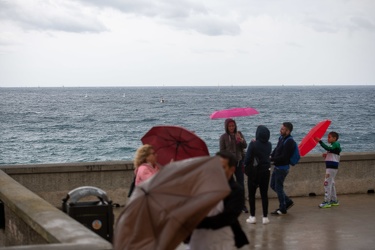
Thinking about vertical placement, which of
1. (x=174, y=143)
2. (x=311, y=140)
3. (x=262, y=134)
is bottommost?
(x=311, y=140)

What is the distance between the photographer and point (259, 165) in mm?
11562

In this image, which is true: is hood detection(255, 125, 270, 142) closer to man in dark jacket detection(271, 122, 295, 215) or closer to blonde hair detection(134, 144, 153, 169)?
man in dark jacket detection(271, 122, 295, 215)

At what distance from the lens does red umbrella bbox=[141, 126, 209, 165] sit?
8375 mm

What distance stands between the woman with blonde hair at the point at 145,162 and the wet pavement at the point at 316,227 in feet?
5.08

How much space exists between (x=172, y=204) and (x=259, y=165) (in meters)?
5.68

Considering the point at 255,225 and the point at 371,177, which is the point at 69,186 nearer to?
the point at 255,225

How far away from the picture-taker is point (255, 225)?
37.1 feet

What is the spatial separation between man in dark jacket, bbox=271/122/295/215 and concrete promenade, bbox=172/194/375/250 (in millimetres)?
230

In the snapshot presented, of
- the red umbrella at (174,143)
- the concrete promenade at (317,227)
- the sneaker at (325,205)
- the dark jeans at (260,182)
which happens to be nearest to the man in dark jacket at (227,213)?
the red umbrella at (174,143)

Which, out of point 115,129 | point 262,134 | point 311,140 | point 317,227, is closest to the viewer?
point 317,227

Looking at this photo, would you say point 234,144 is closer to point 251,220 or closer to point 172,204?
point 251,220

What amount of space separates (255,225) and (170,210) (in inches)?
215

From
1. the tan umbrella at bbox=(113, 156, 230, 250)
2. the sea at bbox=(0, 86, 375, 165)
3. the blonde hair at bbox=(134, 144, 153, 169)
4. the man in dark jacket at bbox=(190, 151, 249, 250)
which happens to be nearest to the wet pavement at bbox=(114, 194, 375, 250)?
the blonde hair at bbox=(134, 144, 153, 169)

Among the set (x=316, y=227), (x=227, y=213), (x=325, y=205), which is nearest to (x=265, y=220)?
(x=316, y=227)
